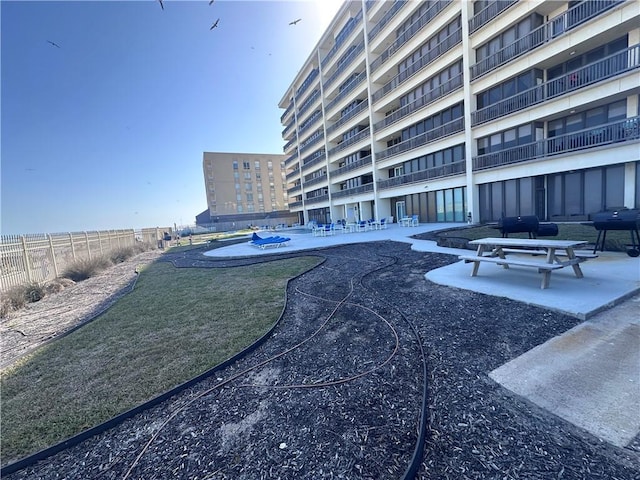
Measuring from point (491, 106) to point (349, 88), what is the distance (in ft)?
61.2

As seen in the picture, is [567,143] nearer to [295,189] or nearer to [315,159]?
[315,159]

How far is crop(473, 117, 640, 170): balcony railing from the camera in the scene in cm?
1314

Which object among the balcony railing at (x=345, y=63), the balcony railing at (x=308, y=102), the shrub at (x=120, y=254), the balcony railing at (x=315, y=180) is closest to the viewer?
the shrub at (x=120, y=254)

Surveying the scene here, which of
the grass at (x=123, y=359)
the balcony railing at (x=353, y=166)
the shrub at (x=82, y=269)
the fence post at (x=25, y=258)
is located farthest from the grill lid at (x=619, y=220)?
the balcony railing at (x=353, y=166)

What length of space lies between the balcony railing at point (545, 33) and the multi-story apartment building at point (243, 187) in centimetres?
5288

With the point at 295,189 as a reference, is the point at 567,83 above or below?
above

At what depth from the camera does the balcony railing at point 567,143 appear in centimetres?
1314

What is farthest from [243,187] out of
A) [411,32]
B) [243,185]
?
[411,32]

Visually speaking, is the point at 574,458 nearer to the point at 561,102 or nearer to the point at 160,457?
the point at 160,457

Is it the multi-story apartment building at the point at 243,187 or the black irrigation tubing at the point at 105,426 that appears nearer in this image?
the black irrigation tubing at the point at 105,426

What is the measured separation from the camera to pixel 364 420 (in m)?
2.65

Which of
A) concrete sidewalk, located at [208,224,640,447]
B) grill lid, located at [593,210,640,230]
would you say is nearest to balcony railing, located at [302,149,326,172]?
grill lid, located at [593,210,640,230]

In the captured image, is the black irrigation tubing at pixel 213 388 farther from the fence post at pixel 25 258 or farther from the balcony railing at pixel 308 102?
the balcony railing at pixel 308 102

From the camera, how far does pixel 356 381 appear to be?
3.25 metres
